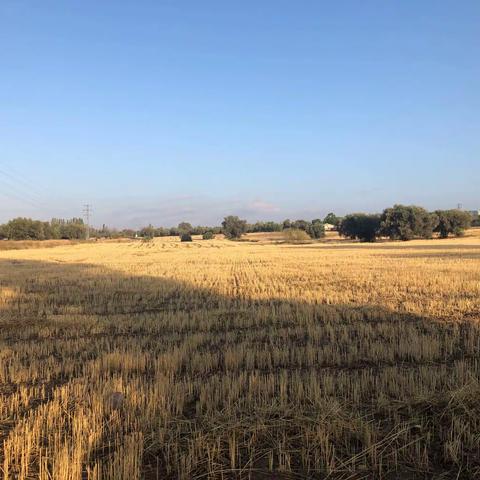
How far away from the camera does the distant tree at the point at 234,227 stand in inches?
6344

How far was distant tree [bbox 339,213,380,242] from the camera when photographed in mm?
101656

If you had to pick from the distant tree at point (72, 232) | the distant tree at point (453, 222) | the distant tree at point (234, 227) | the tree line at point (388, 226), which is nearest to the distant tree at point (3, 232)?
the tree line at point (388, 226)

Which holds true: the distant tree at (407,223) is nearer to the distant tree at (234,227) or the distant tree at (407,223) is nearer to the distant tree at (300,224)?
the distant tree at (300,224)

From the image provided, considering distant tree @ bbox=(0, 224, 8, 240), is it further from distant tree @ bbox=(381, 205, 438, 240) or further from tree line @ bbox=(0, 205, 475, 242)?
distant tree @ bbox=(381, 205, 438, 240)

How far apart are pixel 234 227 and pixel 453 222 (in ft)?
257

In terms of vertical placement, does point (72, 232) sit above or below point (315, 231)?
above

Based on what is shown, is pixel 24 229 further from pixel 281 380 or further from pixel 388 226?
pixel 281 380

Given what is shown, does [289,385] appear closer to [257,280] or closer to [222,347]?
[222,347]

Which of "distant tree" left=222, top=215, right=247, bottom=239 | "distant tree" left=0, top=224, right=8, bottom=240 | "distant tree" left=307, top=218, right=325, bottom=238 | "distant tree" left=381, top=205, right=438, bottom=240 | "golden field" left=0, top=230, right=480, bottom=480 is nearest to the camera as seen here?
"golden field" left=0, top=230, right=480, bottom=480

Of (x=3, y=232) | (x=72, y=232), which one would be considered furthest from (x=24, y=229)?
(x=72, y=232)

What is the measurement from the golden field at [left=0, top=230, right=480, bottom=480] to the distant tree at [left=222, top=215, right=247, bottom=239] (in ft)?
478

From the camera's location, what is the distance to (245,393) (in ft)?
22.4

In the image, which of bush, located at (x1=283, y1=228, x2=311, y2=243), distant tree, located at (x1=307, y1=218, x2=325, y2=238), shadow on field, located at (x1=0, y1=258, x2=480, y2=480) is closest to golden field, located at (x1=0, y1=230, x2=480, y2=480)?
shadow on field, located at (x1=0, y1=258, x2=480, y2=480)

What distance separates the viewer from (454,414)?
565 cm
